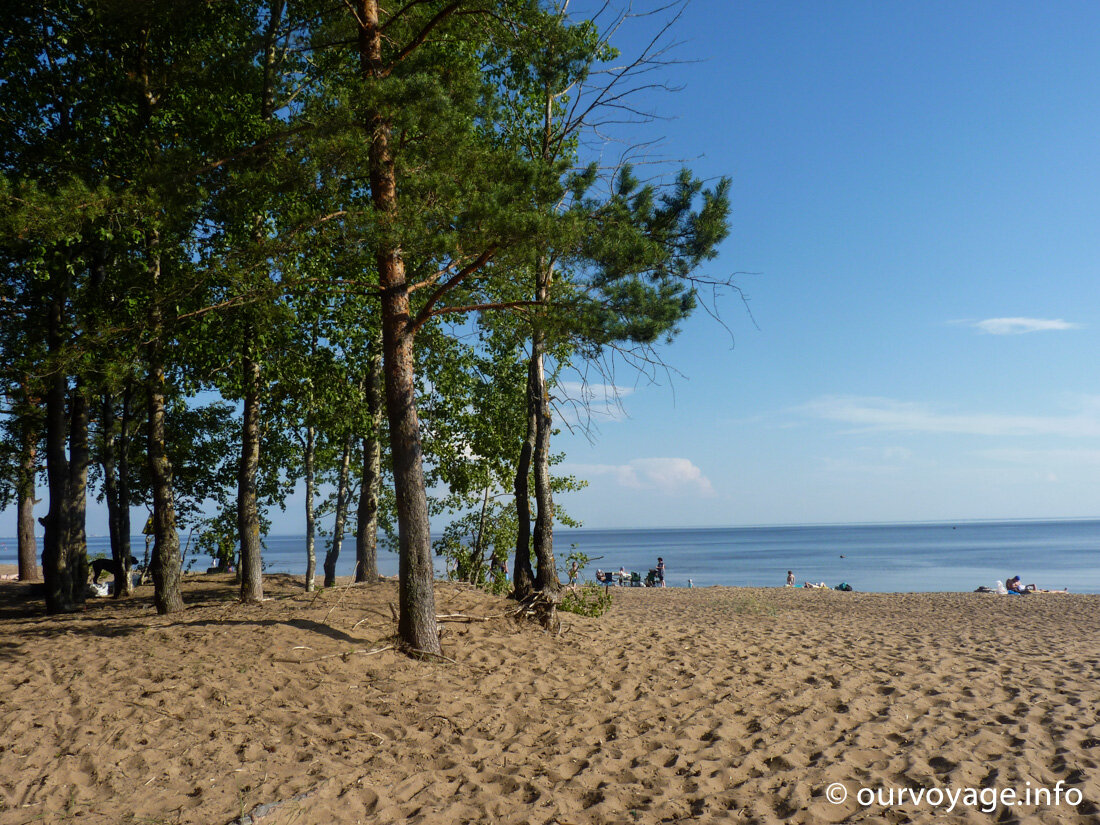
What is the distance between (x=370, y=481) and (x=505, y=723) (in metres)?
7.85

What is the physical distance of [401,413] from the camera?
7.66 m

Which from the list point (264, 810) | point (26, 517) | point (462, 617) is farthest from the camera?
point (26, 517)

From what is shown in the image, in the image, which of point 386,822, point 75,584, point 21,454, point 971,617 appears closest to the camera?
point 386,822

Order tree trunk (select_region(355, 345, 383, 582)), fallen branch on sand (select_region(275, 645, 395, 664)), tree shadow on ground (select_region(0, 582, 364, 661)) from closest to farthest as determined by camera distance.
→ fallen branch on sand (select_region(275, 645, 395, 664)) < tree shadow on ground (select_region(0, 582, 364, 661)) < tree trunk (select_region(355, 345, 383, 582))

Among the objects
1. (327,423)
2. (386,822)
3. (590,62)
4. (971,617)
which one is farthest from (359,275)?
(971,617)

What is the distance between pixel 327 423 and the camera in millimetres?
12625

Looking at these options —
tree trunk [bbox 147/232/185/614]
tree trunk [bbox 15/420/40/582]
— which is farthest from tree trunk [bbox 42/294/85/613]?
tree trunk [bbox 15/420/40/582]

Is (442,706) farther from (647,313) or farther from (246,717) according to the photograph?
(647,313)

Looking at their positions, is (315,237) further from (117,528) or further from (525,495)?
(117,528)

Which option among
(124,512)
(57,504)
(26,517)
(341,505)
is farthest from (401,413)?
(26,517)

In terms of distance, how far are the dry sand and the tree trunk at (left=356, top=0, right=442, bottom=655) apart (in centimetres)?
53

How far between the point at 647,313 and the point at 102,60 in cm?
964

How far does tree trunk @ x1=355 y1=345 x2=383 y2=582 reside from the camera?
1287 centimetres

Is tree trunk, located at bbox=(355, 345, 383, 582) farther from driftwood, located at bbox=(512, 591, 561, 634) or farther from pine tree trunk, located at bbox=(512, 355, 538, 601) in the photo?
driftwood, located at bbox=(512, 591, 561, 634)
